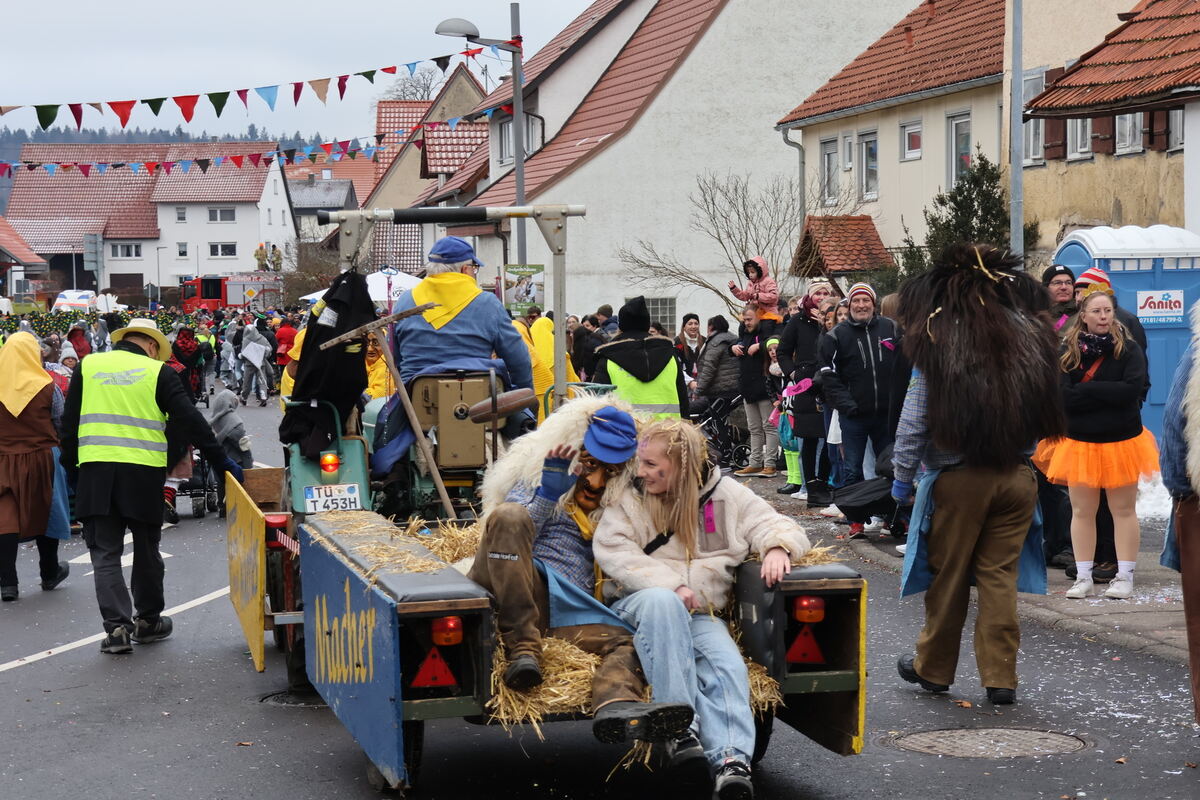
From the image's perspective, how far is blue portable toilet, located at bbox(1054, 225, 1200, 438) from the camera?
51.2ft

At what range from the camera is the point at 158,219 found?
125 m

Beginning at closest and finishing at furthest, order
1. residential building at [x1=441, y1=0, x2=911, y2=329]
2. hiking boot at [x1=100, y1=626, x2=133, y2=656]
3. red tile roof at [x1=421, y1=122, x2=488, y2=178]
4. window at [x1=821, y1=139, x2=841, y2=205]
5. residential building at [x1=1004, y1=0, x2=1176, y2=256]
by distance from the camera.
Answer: hiking boot at [x1=100, y1=626, x2=133, y2=656] → residential building at [x1=1004, y1=0, x2=1176, y2=256] → window at [x1=821, y1=139, x2=841, y2=205] → residential building at [x1=441, y1=0, x2=911, y2=329] → red tile roof at [x1=421, y1=122, x2=488, y2=178]

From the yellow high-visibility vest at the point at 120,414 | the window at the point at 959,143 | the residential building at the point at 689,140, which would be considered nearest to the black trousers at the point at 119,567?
the yellow high-visibility vest at the point at 120,414

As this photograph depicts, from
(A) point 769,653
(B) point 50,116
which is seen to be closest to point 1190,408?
(A) point 769,653

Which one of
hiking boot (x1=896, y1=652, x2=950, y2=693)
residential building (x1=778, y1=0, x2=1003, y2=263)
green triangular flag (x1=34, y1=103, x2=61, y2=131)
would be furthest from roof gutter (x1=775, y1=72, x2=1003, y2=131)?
hiking boot (x1=896, y1=652, x2=950, y2=693)

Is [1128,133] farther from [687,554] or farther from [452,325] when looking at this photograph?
[687,554]

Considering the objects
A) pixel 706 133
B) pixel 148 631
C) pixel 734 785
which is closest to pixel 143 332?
pixel 148 631

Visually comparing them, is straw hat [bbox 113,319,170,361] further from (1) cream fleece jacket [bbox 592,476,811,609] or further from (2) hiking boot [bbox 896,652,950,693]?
(2) hiking boot [bbox 896,652,950,693]

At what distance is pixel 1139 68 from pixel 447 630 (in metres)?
13.3

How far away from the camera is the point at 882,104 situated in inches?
1244

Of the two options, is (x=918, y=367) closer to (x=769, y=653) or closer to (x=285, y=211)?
(x=769, y=653)

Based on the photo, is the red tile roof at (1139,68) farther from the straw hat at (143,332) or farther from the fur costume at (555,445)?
the fur costume at (555,445)

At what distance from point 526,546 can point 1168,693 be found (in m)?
3.63

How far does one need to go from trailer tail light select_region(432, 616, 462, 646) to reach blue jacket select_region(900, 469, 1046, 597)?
9.69 ft
